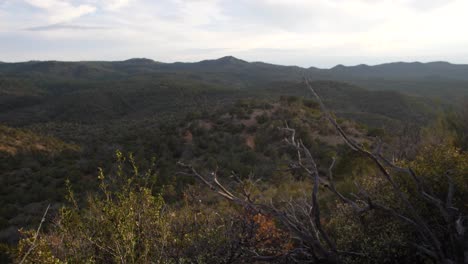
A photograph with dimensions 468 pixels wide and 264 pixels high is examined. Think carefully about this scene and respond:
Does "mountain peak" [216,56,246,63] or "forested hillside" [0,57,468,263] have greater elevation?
"mountain peak" [216,56,246,63]

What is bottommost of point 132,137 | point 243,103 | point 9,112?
point 9,112

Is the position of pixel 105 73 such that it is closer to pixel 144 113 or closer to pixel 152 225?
pixel 144 113

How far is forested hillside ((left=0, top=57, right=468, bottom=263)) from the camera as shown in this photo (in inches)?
156

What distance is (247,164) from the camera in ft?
53.4

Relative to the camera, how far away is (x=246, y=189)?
24.3 ft

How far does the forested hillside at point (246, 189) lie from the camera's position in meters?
3.97

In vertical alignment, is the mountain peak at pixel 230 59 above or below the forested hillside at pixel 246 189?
above

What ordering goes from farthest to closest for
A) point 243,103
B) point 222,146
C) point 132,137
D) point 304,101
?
point 304,101
point 243,103
point 132,137
point 222,146

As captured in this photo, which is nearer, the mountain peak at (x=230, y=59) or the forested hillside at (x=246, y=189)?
the forested hillside at (x=246, y=189)

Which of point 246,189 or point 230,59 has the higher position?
point 230,59

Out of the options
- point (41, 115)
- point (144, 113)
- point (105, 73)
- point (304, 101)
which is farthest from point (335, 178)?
point (105, 73)

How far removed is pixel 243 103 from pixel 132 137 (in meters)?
9.37

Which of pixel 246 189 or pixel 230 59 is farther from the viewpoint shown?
pixel 230 59

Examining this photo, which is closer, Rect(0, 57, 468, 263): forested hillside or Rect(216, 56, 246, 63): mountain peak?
Rect(0, 57, 468, 263): forested hillside
